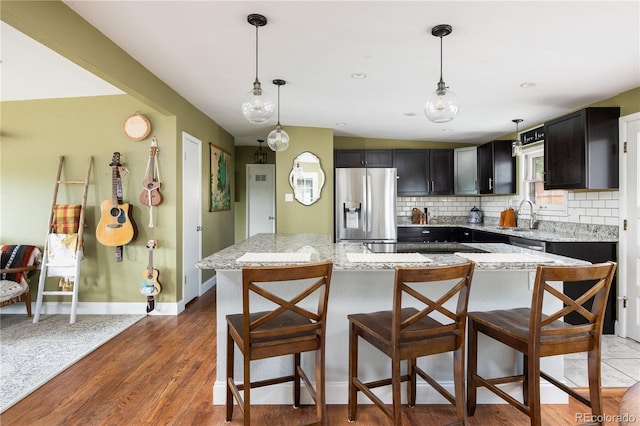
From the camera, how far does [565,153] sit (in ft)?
11.9

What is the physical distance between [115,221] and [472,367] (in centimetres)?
346

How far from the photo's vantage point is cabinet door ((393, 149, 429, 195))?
576cm

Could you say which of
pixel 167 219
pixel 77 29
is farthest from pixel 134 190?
pixel 77 29

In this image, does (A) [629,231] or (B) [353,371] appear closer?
(B) [353,371]

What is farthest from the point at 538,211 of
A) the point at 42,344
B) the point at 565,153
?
the point at 42,344

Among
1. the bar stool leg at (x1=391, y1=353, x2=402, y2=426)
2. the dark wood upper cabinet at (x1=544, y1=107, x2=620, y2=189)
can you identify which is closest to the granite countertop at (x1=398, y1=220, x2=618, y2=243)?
the dark wood upper cabinet at (x1=544, y1=107, x2=620, y2=189)

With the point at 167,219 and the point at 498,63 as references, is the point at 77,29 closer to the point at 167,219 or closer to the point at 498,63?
the point at 167,219

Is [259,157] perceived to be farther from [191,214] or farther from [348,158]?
[191,214]

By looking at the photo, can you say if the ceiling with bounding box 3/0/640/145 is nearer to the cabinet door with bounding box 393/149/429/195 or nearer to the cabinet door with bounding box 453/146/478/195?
the cabinet door with bounding box 453/146/478/195

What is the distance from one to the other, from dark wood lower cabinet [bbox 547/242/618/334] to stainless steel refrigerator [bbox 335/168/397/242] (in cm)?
223

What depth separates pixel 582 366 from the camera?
8.77 ft

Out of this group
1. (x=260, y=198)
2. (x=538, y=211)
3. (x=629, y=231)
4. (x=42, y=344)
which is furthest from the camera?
(x=260, y=198)

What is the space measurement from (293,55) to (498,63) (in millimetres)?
1538

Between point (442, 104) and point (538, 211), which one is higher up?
point (442, 104)
